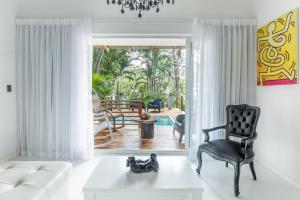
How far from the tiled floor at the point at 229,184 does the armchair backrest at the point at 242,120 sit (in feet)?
1.78

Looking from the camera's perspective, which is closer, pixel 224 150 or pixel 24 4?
pixel 224 150

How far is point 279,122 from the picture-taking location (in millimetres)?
3447

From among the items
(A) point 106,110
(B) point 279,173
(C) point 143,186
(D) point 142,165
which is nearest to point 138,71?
(A) point 106,110

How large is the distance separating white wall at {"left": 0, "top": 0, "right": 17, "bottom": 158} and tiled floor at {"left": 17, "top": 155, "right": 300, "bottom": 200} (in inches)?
43.4

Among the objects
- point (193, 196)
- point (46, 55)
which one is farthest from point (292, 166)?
point (46, 55)

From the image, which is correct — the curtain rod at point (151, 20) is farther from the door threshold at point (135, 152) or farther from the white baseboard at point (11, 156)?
the white baseboard at point (11, 156)

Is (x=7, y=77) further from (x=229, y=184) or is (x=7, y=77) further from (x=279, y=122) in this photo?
(x=279, y=122)

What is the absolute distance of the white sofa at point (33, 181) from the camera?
177 centimetres

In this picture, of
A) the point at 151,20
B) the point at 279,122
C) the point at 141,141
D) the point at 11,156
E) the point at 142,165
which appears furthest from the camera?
the point at 141,141

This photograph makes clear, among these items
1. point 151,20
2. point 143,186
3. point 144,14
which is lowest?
point 143,186

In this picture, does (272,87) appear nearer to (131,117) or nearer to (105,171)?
(105,171)

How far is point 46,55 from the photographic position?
13.3 ft

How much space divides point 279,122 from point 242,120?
0.51 metres

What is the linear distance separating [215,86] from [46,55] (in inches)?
106
